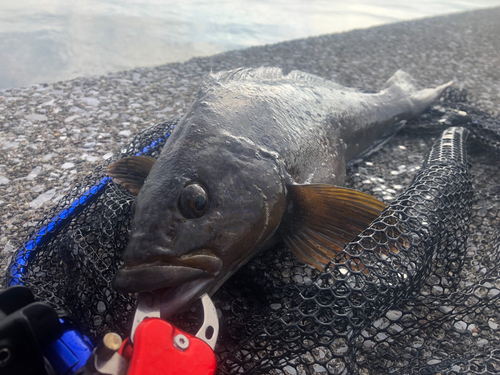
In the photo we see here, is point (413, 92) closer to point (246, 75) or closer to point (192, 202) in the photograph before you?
point (246, 75)

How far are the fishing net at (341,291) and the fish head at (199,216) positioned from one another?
0.34 m

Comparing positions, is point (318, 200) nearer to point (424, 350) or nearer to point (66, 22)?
point (424, 350)

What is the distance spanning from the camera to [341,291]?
73.7 inches

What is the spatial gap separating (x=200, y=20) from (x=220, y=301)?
11.0 meters

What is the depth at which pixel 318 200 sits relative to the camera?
214 cm

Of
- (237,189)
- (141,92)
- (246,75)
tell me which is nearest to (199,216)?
(237,189)

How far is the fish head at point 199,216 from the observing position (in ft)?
5.06

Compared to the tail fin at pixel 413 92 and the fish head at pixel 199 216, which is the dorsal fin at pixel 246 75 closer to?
the fish head at pixel 199 216

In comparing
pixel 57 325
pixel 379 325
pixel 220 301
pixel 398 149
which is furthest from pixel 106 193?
pixel 398 149

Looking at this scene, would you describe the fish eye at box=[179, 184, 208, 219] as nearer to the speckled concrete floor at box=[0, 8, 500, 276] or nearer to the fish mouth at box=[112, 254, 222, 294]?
the fish mouth at box=[112, 254, 222, 294]

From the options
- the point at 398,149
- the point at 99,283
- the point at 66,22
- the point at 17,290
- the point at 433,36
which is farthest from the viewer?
the point at 66,22

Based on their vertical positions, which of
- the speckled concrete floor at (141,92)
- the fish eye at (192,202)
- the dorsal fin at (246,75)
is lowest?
the speckled concrete floor at (141,92)

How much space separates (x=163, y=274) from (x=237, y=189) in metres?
0.59

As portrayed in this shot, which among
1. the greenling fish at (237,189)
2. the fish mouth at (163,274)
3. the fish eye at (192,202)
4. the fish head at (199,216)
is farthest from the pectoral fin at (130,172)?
the fish mouth at (163,274)
